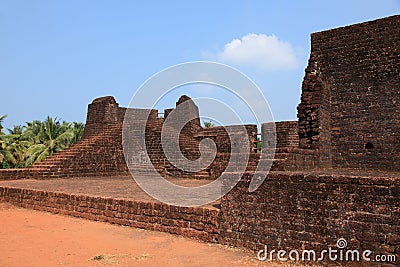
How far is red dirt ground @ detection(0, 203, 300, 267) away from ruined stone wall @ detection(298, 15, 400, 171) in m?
5.59

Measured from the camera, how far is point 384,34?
406 inches

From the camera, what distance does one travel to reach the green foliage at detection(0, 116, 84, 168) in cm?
2370

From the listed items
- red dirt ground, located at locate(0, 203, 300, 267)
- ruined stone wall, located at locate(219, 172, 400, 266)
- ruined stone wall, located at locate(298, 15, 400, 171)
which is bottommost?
red dirt ground, located at locate(0, 203, 300, 267)

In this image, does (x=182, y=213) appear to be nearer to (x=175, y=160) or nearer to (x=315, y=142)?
(x=315, y=142)

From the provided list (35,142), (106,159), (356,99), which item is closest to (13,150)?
(35,142)

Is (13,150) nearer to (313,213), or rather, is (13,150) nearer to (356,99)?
(356,99)

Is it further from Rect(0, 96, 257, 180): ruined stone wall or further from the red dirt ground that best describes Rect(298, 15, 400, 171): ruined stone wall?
the red dirt ground

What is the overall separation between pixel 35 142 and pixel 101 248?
24.3 m

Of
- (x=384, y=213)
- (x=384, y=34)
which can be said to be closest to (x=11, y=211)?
(x=384, y=213)

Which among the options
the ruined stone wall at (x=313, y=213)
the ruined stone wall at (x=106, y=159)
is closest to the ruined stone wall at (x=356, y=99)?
the ruined stone wall at (x=106, y=159)

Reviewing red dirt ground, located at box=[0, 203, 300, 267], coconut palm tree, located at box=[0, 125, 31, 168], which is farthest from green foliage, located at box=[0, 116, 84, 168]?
red dirt ground, located at box=[0, 203, 300, 267]

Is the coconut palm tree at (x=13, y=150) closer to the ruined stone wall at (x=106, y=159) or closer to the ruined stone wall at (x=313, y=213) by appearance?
the ruined stone wall at (x=106, y=159)

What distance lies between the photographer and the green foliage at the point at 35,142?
77.8 feet

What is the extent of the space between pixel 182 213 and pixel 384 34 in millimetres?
8193
